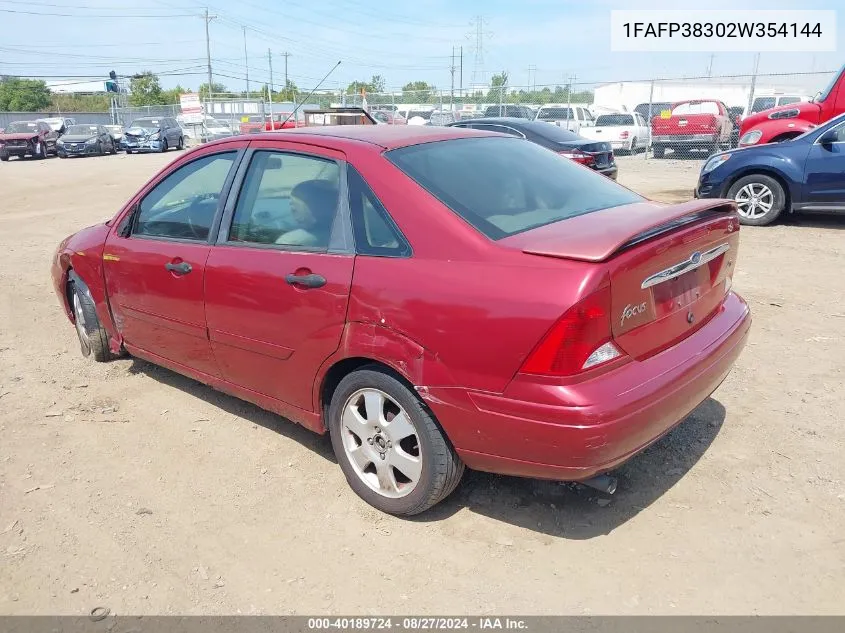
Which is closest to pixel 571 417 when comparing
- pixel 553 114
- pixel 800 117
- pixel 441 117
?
pixel 800 117

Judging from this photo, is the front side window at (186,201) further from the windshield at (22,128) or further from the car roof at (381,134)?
the windshield at (22,128)

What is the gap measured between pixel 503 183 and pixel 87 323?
3.22 meters

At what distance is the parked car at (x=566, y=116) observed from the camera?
2588 cm

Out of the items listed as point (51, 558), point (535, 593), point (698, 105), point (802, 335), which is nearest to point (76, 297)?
point (51, 558)

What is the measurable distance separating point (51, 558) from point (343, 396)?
138cm

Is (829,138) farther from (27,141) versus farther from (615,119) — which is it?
(27,141)

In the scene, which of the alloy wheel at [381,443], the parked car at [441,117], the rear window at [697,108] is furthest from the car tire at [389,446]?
the parked car at [441,117]

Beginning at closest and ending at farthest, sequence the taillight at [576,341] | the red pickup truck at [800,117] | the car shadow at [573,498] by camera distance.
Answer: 1. the taillight at [576,341]
2. the car shadow at [573,498]
3. the red pickup truck at [800,117]

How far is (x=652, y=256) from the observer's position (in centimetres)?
264

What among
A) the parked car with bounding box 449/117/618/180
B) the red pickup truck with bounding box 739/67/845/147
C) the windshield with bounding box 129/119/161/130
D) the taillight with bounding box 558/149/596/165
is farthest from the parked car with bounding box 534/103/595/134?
the windshield with bounding box 129/119/161/130

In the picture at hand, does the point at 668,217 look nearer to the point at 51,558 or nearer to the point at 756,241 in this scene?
the point at 51,558

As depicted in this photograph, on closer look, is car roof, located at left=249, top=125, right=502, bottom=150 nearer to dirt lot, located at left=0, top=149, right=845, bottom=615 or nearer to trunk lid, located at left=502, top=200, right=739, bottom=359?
Result: trunk lid, located at left=502, top=200, right=739, bottom=359

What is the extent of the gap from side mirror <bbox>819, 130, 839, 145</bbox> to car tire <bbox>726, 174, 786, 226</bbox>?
0.69 metres

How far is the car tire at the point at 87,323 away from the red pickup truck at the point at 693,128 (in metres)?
19.1
